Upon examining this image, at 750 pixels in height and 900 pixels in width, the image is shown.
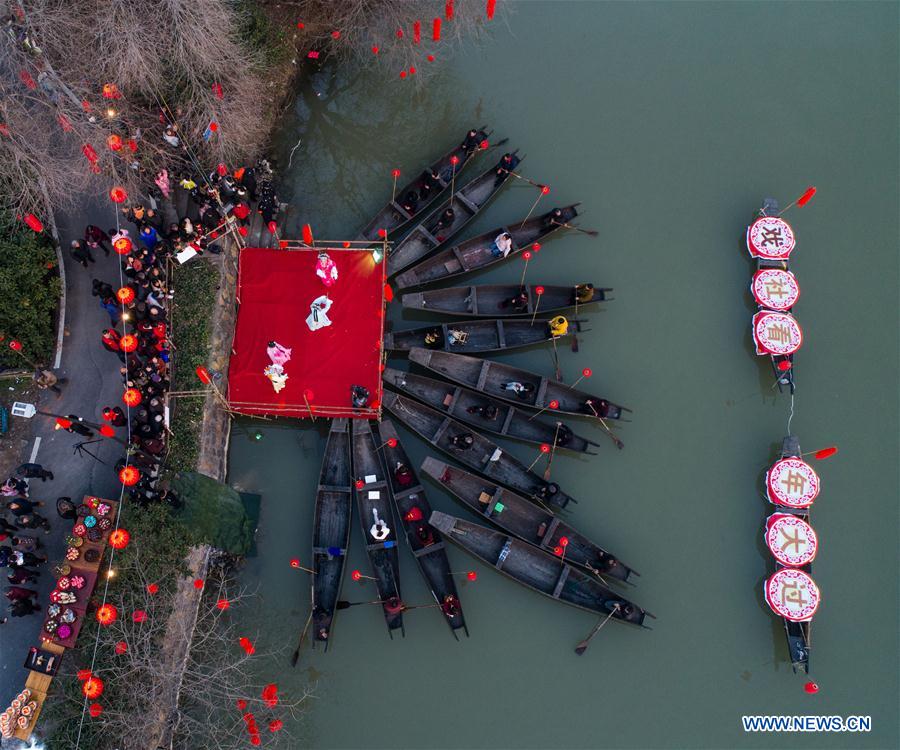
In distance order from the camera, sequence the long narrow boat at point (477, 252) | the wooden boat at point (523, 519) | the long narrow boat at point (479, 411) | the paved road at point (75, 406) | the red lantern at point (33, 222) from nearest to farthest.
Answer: the red lantern at point (33, 222), the paved road at point (75, 406), the wooden boat at point (523, 519), the long narrow boat at point (479, 411), the long narrow boat at point (477, 252)

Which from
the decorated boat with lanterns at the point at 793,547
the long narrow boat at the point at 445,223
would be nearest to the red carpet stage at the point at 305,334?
the long narrow boat at the point at 445,223

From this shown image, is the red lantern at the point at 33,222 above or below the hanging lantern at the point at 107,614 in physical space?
above

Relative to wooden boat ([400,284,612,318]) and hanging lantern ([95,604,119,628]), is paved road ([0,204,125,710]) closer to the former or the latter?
hanging lantern ([95,604,119,628])

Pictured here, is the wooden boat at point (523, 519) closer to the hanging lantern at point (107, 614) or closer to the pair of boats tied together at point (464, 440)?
the pair of boats tied together at point (464, 440)

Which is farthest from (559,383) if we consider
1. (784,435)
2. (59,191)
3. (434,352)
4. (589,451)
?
(59,191)

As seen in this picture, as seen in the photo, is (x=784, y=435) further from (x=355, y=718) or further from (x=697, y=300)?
(x=355, y=718)

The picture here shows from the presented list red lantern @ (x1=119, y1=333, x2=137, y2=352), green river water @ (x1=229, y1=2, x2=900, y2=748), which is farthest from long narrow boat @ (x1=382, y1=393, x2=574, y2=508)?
red lantern @ (x1=119, y1=333, x2=137, y2=352)

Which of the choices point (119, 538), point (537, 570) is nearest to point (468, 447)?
point (537, 570)
